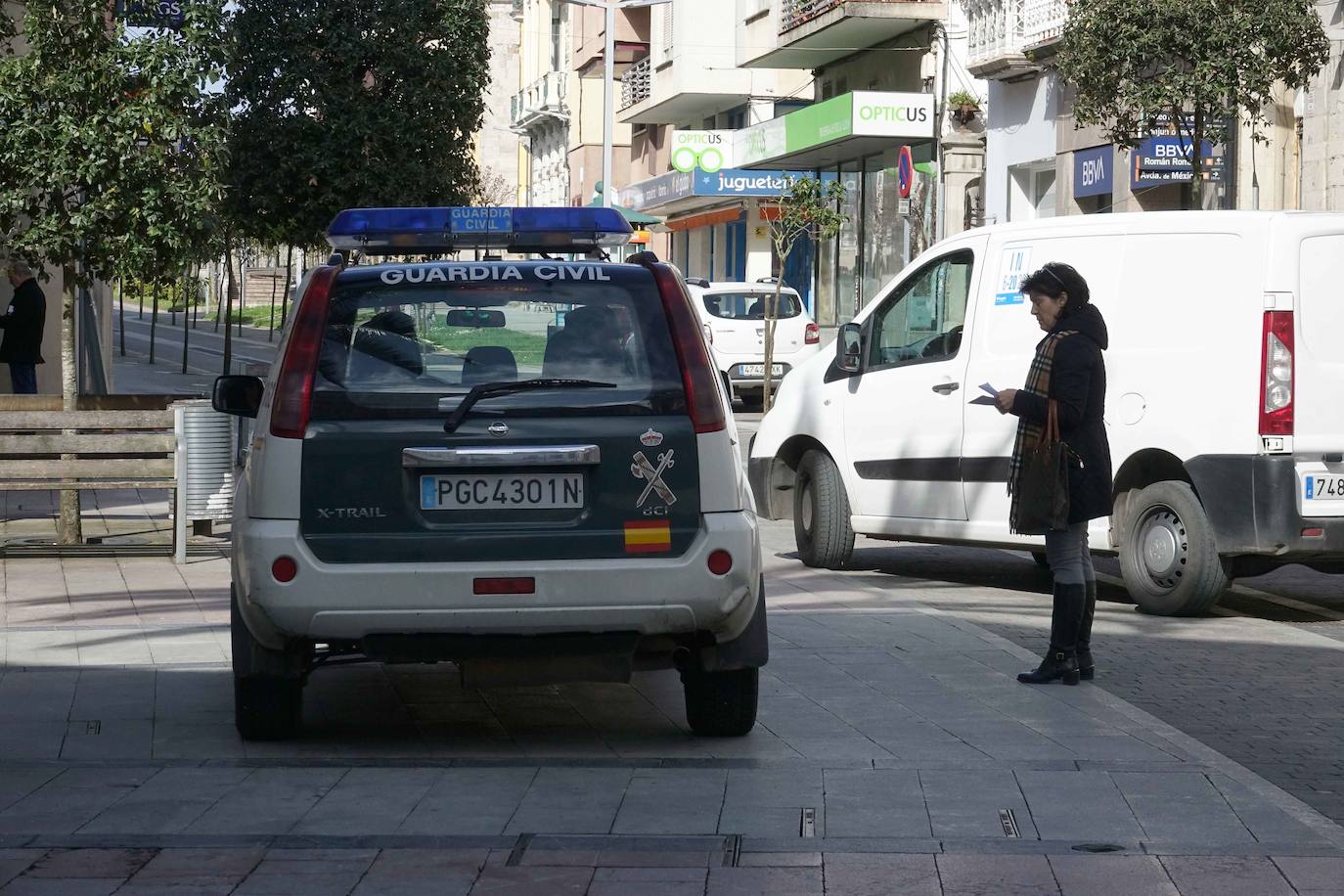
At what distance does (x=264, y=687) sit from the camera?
6.88 m

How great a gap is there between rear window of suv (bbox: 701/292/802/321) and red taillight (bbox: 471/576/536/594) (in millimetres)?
24390

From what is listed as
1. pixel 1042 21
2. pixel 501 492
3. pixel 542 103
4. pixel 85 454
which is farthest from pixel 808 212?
pixel 542 103

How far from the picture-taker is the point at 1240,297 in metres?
9.98

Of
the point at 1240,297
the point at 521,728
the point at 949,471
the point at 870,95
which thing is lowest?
the point at 521,728

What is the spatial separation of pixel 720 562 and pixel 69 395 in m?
7.53

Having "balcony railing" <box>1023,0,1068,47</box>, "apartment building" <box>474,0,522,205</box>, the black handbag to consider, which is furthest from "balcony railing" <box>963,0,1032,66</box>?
"apartment building" <box>474,0,522,205</box>

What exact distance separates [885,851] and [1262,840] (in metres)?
1.03

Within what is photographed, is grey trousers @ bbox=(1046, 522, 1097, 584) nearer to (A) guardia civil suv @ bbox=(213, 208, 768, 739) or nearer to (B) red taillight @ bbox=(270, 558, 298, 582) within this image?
(A) guardia civil suv @ bbox=(213, 208, 768, 739)

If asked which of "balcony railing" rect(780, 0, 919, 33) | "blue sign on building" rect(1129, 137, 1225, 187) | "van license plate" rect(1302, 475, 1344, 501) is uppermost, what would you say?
"balcony railing" rect(780, 0, 919, 33)

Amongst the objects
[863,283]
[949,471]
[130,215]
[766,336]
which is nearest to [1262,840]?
[949,471]

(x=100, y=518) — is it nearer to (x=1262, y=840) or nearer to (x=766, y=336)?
(x=1262, y=840)

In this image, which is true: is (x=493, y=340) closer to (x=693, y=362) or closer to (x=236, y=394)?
A: (x=693, y=362)

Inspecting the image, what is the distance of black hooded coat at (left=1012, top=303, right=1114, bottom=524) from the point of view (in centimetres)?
806

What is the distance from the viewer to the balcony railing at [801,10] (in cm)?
3830
